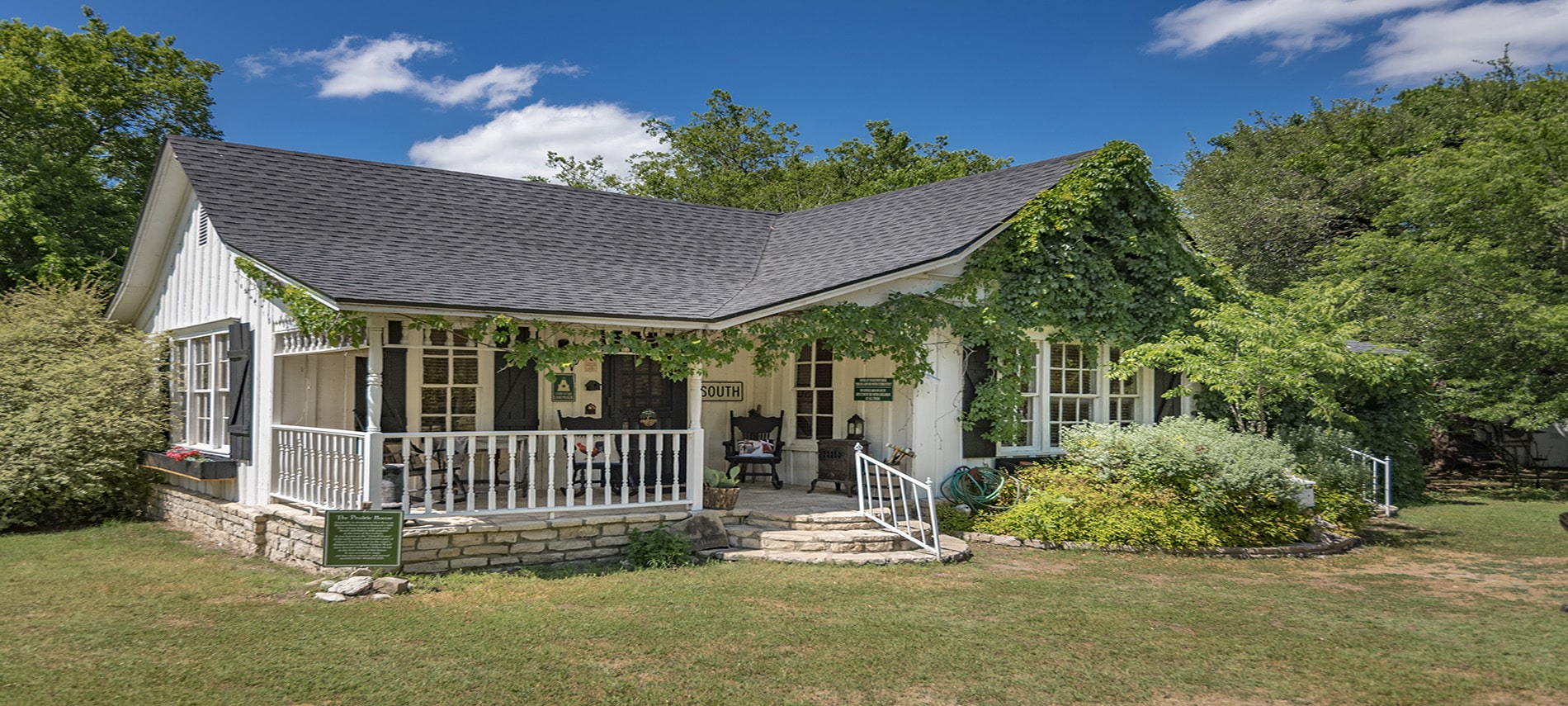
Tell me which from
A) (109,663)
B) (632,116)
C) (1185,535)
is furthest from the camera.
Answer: (632,116)

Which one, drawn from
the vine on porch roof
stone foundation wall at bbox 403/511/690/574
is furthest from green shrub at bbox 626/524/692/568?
the vine on porch roof

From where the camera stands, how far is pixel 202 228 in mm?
12594

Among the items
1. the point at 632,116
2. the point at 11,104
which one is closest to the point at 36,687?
the point at 11,104

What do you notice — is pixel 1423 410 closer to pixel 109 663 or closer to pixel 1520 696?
pixel 1520 696

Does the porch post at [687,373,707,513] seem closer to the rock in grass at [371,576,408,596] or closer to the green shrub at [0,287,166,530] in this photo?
the rock in grass at [371,576,408,596]

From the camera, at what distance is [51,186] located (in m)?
19.6

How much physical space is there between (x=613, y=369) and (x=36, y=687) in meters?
6.87

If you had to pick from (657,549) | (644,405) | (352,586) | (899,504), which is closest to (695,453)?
(657,549)

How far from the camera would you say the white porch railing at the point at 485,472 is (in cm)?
893

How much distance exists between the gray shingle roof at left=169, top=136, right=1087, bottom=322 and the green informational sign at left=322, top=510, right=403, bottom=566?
1.85 meters

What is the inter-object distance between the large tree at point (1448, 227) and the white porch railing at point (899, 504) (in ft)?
25.8

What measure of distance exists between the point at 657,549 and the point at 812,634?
3.13 metres

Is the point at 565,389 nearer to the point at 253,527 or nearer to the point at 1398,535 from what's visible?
the point at 253,527

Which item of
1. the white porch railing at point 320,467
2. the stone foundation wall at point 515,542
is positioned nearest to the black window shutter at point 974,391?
the stone foundation wall at point 515,542
